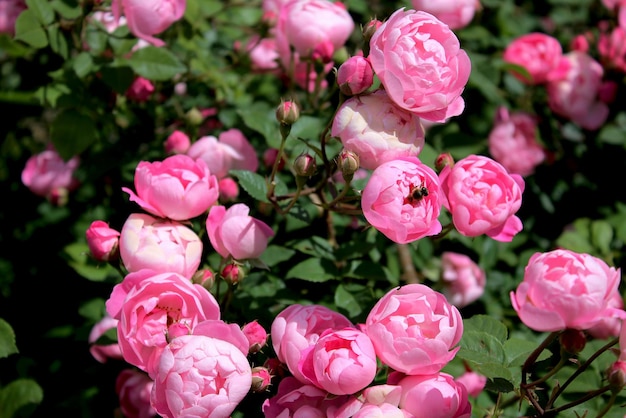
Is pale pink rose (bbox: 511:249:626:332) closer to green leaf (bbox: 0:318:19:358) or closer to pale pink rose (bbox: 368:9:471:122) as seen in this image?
pale pink rose (bbox: 368:9:471:122)

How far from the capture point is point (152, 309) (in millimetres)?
1062

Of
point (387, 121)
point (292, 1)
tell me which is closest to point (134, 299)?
point (387, 121)

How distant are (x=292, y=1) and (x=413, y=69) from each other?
0.60 metres

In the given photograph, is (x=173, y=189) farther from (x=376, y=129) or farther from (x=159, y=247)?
(x=376, y=129)

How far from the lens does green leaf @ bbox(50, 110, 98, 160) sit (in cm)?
166

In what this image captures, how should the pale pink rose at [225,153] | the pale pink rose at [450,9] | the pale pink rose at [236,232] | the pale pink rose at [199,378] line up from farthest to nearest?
1. the pale pink rose at [450,9]
2. the pale pink rose at [225,153]
3. the pale pink rose at [236,232]
4. the pale pink rose at [199,378]

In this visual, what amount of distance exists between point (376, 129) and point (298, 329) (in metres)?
0.35

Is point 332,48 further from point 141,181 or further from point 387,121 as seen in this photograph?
point 141,181

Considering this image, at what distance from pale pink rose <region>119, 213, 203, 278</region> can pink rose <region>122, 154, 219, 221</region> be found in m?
0.03

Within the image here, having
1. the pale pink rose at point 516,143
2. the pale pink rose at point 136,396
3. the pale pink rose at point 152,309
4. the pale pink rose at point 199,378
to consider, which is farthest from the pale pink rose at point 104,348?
the pale pink rose at point 516,143

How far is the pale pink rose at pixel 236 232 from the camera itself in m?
1.19

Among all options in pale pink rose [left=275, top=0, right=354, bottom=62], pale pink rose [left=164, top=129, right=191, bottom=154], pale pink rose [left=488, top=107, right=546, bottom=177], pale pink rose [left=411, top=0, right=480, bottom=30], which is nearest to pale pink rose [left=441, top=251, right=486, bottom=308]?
pale pink rose [left=488, top=107, right=546, bottom=177]

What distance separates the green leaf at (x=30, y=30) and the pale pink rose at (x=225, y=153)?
44 centimetres

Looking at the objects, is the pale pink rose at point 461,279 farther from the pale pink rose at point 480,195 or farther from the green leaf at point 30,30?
the green leaf at point 30,30
